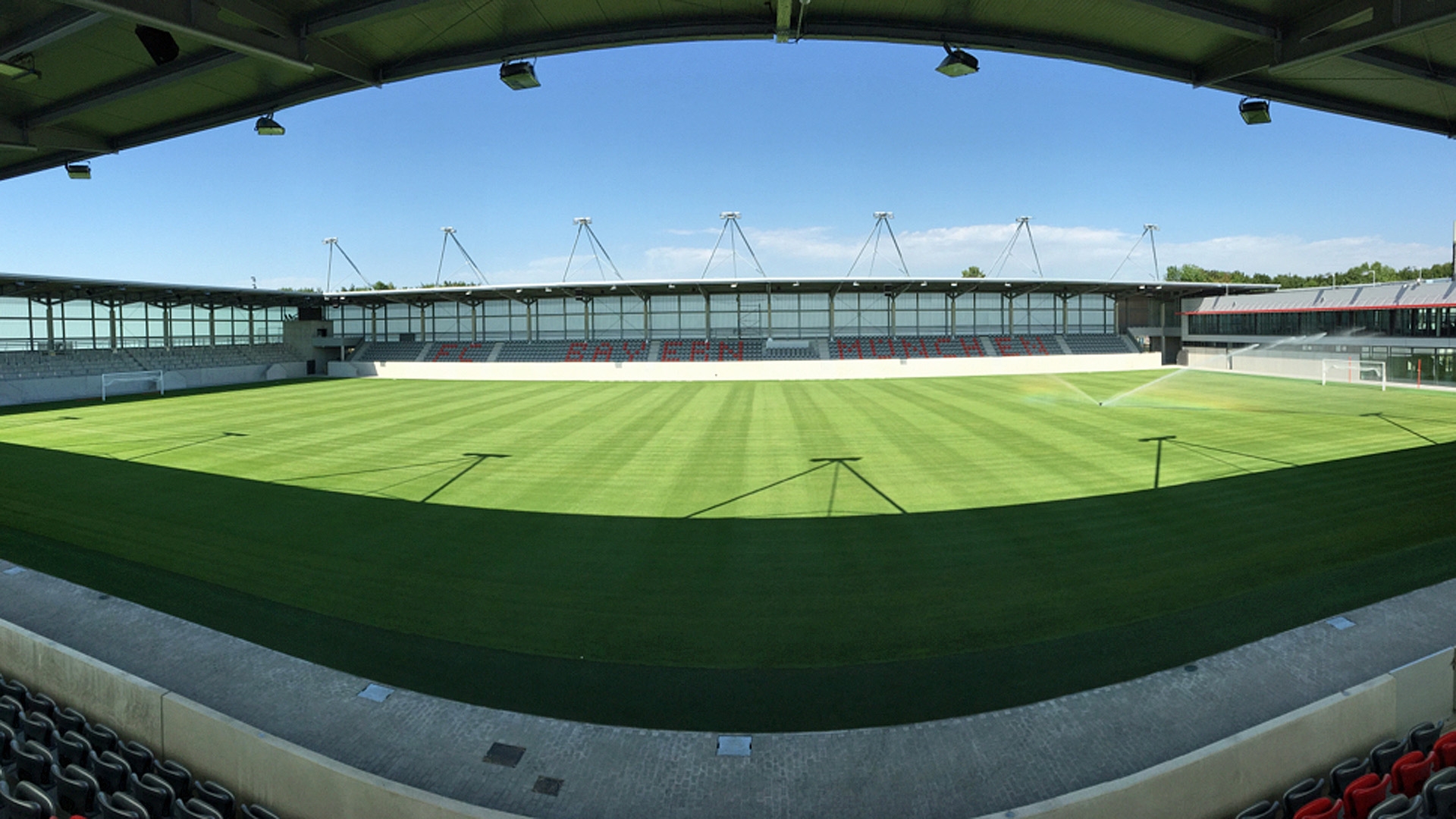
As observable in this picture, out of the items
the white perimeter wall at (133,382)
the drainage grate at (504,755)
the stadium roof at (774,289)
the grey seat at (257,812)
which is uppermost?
the stadium roof at (774,289)

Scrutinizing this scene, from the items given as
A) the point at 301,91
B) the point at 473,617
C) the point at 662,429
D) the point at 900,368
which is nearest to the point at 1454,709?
the point at 473,617

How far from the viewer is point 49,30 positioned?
7977mm

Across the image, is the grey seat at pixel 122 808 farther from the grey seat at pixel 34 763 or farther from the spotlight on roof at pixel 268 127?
the spotlight on roof at pixel 268 127

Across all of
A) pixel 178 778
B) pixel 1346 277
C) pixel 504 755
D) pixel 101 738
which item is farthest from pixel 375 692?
pixel 1346 277

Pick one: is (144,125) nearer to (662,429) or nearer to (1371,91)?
(662,429)

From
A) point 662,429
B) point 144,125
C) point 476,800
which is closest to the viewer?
point 476,800

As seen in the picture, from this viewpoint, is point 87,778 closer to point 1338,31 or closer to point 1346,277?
point 1338,31

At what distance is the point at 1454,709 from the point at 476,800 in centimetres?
864

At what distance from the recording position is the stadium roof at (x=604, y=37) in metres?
7.84

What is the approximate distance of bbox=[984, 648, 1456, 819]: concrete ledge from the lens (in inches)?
182

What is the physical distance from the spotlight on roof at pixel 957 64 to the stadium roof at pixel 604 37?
0.16 m

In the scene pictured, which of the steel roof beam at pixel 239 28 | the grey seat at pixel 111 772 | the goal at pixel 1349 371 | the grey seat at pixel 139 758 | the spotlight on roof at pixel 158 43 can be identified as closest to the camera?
the grey seat at pixel 111 772

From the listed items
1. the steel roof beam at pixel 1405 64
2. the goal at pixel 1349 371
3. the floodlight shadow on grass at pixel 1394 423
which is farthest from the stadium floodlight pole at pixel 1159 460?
the goal at pixel 1349 371

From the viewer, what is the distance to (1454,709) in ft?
21.1
